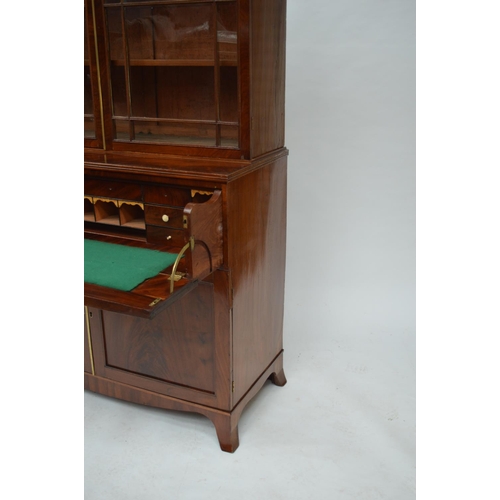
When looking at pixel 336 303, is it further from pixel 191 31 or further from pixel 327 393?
pixel 191 31

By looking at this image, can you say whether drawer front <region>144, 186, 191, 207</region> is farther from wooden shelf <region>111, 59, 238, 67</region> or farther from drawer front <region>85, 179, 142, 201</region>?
wooden shelf <region>111, 59, 238, 67</region>

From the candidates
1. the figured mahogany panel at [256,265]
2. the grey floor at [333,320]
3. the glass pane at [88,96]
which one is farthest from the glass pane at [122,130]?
the grey floor at [333,320]

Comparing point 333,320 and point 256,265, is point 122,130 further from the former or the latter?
point 333,320

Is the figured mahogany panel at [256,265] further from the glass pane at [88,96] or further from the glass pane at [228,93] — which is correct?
the glass pane at [88,96]

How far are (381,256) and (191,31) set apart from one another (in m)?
1.58

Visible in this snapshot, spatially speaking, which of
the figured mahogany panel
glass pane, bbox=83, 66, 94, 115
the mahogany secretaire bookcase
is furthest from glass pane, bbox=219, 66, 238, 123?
glass pane, bbox=83, 66, 94, 115

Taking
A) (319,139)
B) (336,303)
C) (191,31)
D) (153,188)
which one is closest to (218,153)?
(153,188)

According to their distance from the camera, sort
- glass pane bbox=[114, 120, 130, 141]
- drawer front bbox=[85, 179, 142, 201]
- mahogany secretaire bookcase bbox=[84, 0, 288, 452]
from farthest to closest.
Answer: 1. glass pane bbox=[114, 120, 130, 141]
2. drawer front bbox=[85, 179, 142, 201]
3. mahogany secretaire bookcase bbox=[84, 0, 288, 452]

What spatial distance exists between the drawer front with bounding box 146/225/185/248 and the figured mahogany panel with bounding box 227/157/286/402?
19cm

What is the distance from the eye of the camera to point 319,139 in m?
2.92

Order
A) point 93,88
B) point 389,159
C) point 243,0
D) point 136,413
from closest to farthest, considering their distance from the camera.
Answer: point 243,0 → point 93,88 → point 136,413 → point 389,159

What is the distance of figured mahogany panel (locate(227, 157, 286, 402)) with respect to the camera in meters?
2.00

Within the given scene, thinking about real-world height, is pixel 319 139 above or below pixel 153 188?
above

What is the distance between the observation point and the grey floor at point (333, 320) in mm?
2062
